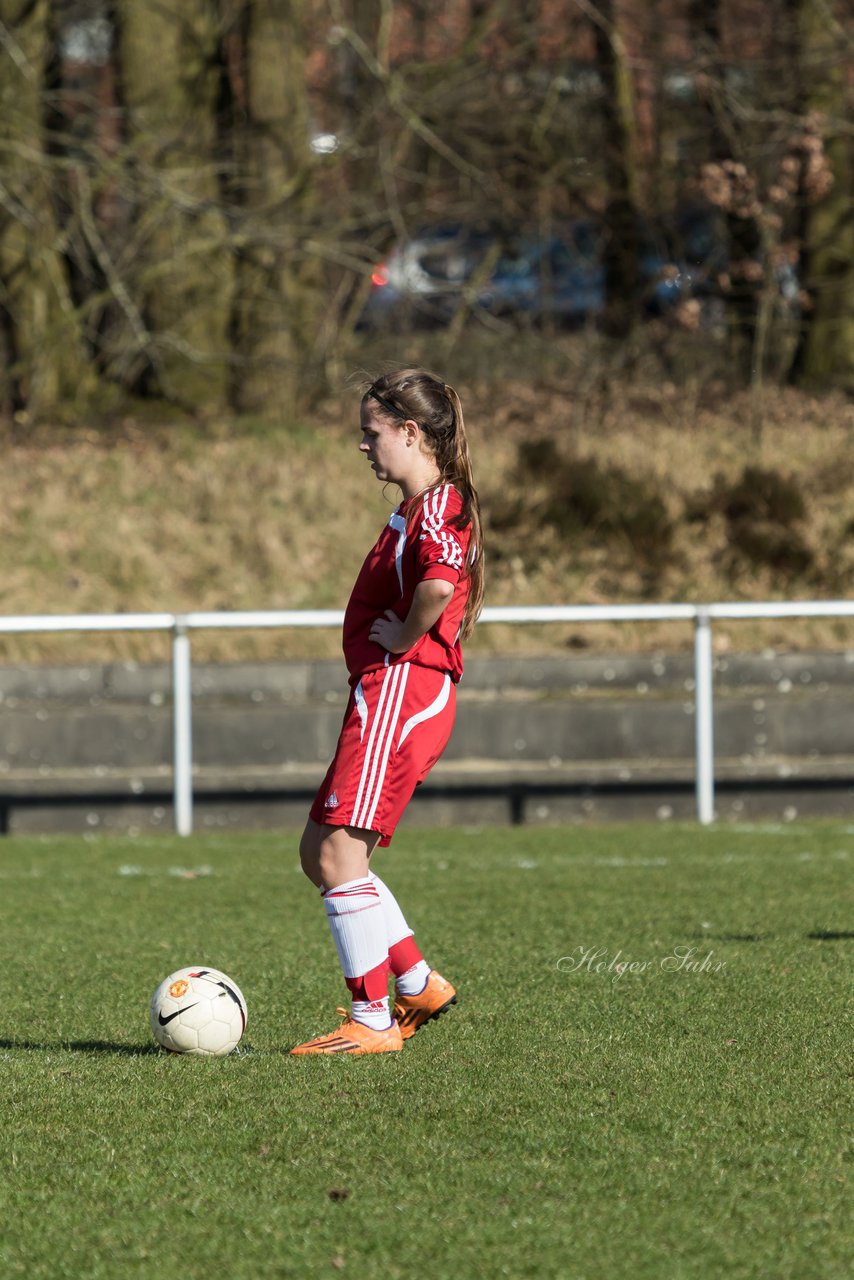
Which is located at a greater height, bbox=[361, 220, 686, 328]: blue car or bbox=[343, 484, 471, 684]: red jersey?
bbox=[361, 220, 686, 328]: blue car

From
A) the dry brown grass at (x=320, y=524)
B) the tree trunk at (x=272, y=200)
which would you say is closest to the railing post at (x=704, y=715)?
the dry brown grass at (x=320, y=524)

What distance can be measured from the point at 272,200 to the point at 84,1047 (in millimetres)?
13641

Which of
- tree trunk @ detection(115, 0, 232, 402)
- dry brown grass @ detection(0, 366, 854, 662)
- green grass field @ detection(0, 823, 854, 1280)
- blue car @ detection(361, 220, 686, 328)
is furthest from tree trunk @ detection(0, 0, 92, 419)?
green grass field @ detection(0, 823, 854, 1280)

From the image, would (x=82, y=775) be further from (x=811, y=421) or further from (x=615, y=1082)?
(x=811, y=421)

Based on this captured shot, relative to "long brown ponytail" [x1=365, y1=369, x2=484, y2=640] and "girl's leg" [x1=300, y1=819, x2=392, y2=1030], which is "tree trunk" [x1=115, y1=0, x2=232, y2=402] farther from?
"girl's leg" [x1=300, y1=819, x2=392, y2=1030]

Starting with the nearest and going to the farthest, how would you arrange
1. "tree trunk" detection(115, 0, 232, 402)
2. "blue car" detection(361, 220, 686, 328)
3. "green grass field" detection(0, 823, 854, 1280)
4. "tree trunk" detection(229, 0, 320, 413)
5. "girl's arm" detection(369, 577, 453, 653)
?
"green grass field" detection(0, 823, 854, 1280), "girl's arm" detection(369, 577, 453, 653), "tree trunk" detection(115, 0, 232, 402), "tree trunk" detection(229, 0, 320, 413), "blue car" detection(361, 220, 686, 328)

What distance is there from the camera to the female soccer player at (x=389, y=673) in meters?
4.56

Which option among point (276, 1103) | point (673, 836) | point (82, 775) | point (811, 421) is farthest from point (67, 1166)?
point (811, 421)

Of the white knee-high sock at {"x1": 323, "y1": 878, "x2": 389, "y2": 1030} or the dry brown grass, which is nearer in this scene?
the white knee-high sock at {"x1": 323, "y1": 878, "x2": 389, "y2": 1030}

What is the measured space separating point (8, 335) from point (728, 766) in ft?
32.1

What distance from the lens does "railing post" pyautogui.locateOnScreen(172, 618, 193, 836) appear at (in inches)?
402

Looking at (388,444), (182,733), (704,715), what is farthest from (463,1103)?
(704,715)

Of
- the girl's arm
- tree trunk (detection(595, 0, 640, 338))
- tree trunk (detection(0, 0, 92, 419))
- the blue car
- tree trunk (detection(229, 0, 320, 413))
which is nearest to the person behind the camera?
the girl's arm

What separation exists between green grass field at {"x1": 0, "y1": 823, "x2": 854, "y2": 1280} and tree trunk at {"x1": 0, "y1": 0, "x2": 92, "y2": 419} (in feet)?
33.7
